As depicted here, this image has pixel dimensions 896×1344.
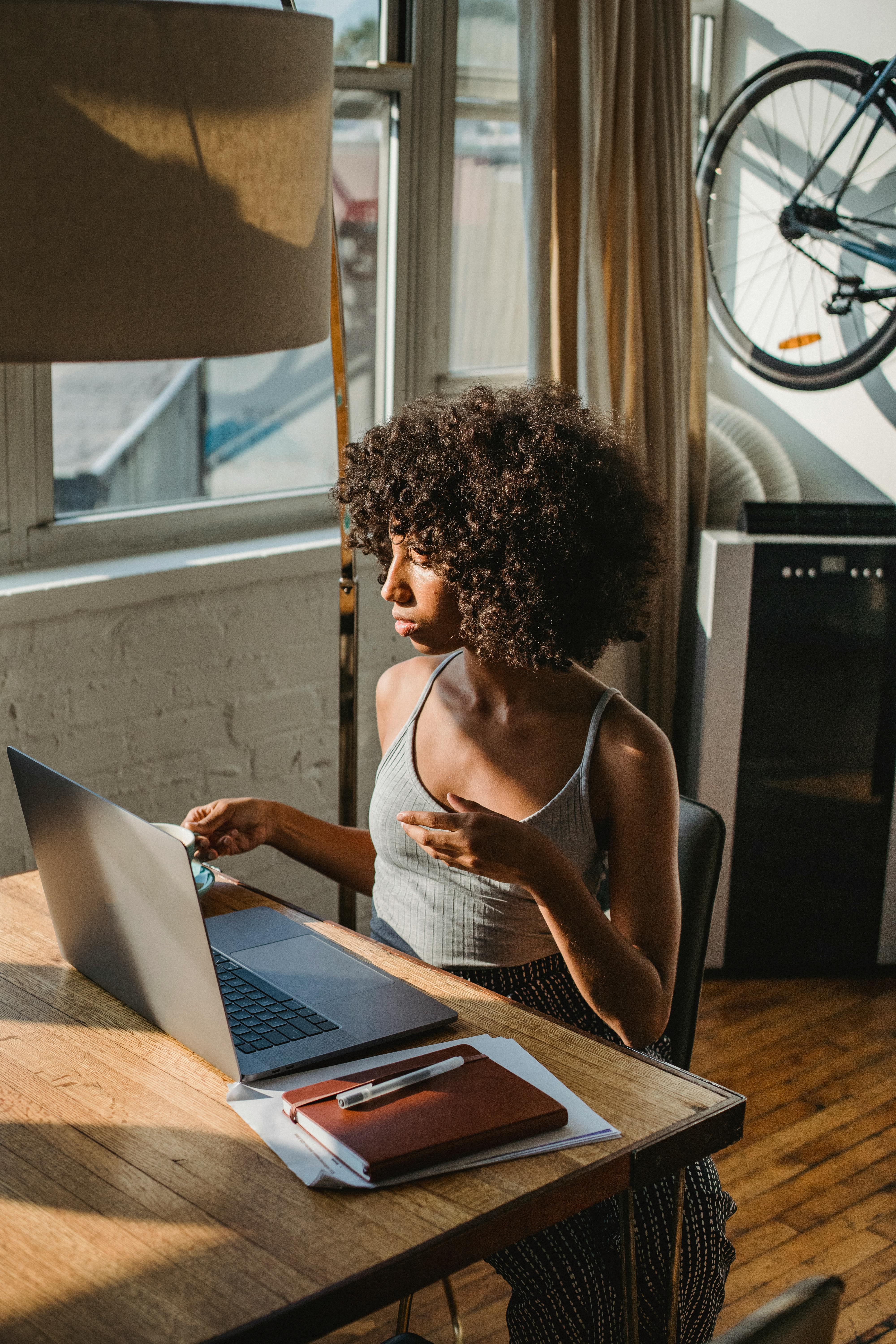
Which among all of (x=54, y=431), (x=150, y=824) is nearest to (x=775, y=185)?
(x=54, y=431)

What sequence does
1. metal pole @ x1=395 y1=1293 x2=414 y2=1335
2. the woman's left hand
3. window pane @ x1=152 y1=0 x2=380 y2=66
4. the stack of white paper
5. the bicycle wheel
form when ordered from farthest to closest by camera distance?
the bicycle wheel
window pane @ x1=152 y1=0 x2=380 y2=66
metal pole @ x1=395 y1=1293 x2=414 y2=1335
the woman's left hand
the stack of white paper

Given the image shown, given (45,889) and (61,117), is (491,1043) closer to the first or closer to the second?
(45,889)

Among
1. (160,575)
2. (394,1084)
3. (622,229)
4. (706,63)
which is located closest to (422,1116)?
(394,1084)

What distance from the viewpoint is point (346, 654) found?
2.17 metres

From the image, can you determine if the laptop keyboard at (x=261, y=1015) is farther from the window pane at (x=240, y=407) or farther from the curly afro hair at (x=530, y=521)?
the window pane at (x=240, y=407)

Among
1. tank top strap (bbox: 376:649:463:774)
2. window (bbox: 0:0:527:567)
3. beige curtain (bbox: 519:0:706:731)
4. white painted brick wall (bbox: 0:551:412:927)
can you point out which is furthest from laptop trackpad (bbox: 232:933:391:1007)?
beige curtain (bbox: 519:0:706:731)

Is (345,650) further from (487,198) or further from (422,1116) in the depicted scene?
(487,198)

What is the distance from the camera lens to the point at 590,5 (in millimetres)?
2799

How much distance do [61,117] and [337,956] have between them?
900 millimetres

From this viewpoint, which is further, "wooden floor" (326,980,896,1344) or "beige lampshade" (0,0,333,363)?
"wooden floor" (326,980,896,1344)

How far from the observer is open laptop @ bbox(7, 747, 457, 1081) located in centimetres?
117

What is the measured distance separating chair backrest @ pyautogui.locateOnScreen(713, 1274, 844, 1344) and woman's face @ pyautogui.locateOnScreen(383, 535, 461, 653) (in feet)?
3.26

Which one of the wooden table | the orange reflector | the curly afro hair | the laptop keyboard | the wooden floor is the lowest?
the wooden floor

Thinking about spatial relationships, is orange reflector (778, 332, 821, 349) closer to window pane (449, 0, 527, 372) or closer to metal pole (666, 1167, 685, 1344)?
window pane (449, 0, 527, 372)
